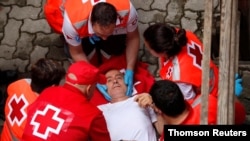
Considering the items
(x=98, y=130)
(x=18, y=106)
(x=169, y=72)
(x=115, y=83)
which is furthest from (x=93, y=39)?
(x=98, y=130)

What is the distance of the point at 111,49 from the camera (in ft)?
14.7

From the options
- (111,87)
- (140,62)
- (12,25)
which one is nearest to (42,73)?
(111,87)

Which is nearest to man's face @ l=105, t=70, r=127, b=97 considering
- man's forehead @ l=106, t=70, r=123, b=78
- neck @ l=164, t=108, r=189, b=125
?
man's forehead @ l=106, t=70, r=123, b=78

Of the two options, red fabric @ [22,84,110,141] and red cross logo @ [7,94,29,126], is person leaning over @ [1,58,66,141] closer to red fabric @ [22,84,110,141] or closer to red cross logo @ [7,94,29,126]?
red cross logo @ [7,94,29,126]

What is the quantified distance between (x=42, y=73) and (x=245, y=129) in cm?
121

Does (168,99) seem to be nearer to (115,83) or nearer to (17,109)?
(17,109)

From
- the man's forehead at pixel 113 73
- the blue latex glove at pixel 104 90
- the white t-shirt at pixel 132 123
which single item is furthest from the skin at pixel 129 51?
the white t-shirt at pixel 132 123

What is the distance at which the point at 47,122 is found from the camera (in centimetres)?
336

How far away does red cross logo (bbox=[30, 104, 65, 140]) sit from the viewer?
3.36 meters

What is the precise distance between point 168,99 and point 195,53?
719mm

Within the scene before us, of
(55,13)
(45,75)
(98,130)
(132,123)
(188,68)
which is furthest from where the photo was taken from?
(55,13)

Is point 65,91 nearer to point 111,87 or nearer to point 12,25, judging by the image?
point 111,87

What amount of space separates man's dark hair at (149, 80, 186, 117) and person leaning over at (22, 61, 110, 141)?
31 centimetres

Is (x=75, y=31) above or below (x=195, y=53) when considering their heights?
above
